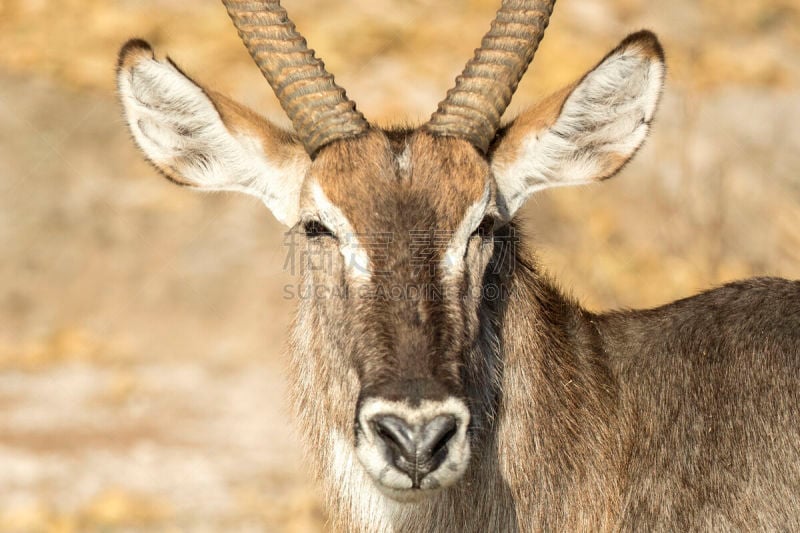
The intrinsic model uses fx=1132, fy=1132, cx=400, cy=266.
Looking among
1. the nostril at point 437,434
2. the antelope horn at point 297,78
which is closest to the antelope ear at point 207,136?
the antelope horn at point 297,78

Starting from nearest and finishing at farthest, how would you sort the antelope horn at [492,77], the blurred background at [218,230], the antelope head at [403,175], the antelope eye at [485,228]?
the antelope head at [403,175] → the antelope eye at [485,228] → the antelope horn at [492,77] → the blurred background at [218,230]

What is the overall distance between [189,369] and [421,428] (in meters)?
8.28

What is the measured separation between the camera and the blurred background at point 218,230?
1035cm

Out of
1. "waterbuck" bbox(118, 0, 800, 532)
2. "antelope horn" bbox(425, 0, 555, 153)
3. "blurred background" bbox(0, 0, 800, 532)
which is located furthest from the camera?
"blurred background" bbox(0, 0, 800, 532)

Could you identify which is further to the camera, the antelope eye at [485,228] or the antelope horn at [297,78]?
the antelope horn at [297,78]

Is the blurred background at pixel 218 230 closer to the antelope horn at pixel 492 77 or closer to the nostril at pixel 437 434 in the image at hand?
the antelope horn at pixel 492 77

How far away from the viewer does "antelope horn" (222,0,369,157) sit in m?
5.47

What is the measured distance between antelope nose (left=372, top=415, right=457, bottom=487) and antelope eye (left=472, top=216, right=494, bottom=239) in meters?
1.06

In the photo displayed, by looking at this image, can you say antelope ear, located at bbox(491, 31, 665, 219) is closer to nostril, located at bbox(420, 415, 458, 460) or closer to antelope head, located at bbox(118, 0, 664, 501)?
antelope head, located at bbox(118, 0, 664, 501)

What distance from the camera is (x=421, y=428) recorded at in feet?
14.7

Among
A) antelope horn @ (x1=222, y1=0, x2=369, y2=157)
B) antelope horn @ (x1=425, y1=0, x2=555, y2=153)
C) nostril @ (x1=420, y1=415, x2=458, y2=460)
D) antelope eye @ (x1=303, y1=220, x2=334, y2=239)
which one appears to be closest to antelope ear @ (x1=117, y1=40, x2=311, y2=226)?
antelope horn @ (x1=222, y1=0, x2=369, y2=157)

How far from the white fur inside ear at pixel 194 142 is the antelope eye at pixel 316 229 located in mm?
333

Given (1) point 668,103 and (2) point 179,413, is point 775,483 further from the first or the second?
(1) point 668,103

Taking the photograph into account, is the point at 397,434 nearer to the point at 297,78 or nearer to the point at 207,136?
the point at 297,78
